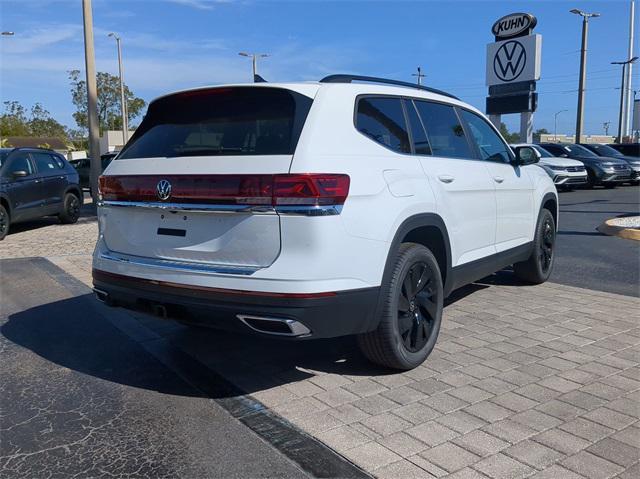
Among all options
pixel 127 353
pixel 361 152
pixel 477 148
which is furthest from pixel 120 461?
pixel 477 148

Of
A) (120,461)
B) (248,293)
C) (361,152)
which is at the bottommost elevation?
(120,461)

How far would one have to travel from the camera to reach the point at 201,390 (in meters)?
3.89

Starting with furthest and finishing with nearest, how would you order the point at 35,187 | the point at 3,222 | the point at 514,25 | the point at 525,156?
1. the point at 514,25
2. the point at 35,187
3. the point at 3,222
4. the point at 525,156

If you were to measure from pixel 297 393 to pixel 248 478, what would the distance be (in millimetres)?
1029

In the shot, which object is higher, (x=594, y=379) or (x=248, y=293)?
(x=248, y=293)

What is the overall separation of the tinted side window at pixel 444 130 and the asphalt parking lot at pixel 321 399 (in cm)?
152

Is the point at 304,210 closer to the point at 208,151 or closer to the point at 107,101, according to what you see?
the point at 208,151

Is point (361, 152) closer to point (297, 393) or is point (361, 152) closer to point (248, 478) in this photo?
point (297, 393)

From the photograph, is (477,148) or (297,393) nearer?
(297,393)

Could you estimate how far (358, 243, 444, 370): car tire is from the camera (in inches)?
148

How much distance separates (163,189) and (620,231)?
28.7ft

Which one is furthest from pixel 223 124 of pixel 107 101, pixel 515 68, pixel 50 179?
pixel 107 101

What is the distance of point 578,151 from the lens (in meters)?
22.3

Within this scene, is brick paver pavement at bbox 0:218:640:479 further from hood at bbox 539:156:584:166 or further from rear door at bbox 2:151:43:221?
hood at bbox 539:156:584:166
